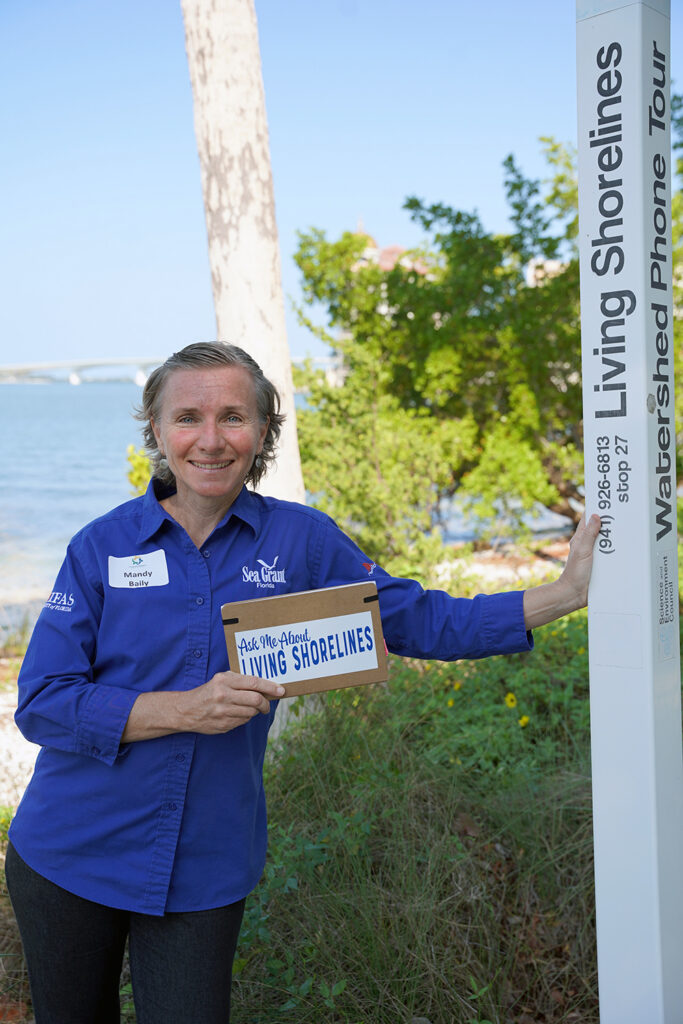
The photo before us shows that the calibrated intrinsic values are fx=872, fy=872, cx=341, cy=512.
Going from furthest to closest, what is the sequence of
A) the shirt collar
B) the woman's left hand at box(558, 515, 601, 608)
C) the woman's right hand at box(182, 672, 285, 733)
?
the woman's left hand at box(558, 515, 601, 608) < the shirt collar < the woman's right hand at box(182, 672, 285, 733)

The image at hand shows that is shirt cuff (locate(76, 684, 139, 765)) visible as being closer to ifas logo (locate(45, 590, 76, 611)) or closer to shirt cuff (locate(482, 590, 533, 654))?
ifas logo (locate(45, 590, 76, 611))

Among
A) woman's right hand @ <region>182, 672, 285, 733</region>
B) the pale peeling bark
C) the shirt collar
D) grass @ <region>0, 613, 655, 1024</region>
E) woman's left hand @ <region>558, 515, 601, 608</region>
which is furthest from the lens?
the pale peeling bark

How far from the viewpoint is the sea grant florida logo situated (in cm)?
192

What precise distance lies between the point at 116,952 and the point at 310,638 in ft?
2.70

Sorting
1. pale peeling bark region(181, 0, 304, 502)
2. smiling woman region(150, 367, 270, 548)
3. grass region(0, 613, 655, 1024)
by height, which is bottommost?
grass region(0, 613, 655, 1024)

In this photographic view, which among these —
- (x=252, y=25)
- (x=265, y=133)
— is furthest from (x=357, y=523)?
(x=252, y=25)

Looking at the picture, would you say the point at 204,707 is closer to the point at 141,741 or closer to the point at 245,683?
the point at 245,683

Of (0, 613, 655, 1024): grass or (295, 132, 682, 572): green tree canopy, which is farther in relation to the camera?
(295, 132, 682, 572): green tree canopy

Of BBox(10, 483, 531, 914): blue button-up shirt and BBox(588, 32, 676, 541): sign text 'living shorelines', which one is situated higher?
BBox(588, 32, 676, 541): sign text 'living shorelines'

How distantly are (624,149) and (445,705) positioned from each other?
3034mm

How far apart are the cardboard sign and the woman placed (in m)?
0.08

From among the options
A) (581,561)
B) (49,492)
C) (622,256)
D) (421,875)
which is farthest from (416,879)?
(49,492)

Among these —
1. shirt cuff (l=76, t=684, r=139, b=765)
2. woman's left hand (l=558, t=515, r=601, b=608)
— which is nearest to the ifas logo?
shirt cuff (l=76, t=684, r=139, b=765)

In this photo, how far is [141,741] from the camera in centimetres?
179
